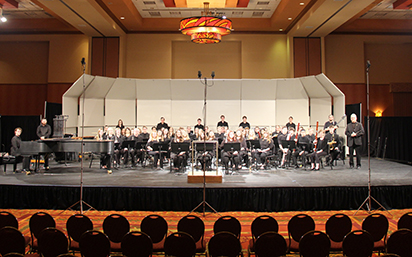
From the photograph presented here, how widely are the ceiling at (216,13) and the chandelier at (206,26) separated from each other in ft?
4.15

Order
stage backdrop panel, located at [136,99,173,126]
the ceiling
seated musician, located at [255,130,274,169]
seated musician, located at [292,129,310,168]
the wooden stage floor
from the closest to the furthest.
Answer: the wooden stage floor, seated musician, located at [255,130,274,169], seated musician, located at [292,129,310,168], the ceiling, stage backdrop panel, located at [136,99,173,126]

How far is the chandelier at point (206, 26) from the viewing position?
368 inches

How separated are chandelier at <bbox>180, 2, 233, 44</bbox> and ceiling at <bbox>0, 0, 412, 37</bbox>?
127 centimetres

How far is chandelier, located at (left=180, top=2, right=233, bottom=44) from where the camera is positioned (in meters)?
9.34

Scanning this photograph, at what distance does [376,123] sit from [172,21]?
11.2 m

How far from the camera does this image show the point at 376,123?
14.2m

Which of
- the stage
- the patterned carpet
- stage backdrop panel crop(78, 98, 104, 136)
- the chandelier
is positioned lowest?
the patterned carpet

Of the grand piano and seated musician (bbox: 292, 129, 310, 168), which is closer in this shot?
the grand piano

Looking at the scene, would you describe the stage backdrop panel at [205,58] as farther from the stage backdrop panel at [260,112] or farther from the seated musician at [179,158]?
the seated musician at [179,158]

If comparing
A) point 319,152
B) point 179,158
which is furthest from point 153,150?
point 319,152

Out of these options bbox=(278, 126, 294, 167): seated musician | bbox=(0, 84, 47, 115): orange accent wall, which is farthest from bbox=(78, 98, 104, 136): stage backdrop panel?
bbox=(278, 126, 294, 167): seated musician

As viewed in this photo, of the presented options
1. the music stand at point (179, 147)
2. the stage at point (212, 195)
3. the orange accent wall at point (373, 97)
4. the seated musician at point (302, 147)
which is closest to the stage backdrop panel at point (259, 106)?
the orange accent wall at point (373, 97)

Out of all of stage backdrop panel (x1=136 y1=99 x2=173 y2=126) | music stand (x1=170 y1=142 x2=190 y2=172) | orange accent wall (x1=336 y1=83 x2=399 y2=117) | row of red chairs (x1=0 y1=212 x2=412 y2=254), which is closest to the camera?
row of red chairs (x1=0 y1=212 x2=412 y2=254)

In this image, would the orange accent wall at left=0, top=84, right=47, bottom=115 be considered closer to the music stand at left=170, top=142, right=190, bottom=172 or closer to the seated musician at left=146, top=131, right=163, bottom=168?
the seated musician at left=146, top=131, right=163, bottom=168
